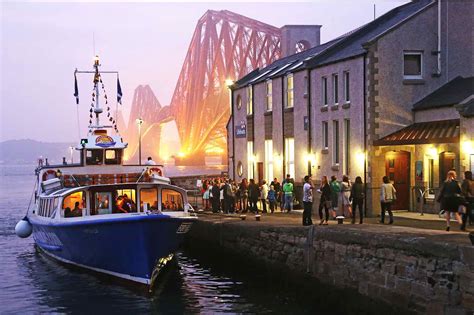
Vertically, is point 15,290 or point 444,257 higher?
point 444,257

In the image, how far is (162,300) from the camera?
24125 mm

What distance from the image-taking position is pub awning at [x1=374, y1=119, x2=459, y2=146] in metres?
26.8

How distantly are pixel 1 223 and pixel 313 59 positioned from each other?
32.4 metres

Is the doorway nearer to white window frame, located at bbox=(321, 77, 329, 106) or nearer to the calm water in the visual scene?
white window frame, located at bbox=(321, 77, 329, 106)

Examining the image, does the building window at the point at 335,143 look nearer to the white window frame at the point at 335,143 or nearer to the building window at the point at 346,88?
the white window frame at the point at 335,143

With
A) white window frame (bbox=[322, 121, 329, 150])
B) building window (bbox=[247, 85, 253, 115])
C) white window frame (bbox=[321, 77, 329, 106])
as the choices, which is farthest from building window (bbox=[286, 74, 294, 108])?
building window (bbox=[247, 85, 253, 115])

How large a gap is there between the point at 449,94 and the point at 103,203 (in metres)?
14.0

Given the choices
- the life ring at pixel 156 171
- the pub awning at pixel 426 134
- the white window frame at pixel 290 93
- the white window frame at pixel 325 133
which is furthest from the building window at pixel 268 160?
the pub awning at pixel 426 134

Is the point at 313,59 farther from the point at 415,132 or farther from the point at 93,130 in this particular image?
the point at 93,130

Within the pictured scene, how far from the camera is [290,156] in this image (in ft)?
125

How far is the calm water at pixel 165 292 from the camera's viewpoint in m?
22.8

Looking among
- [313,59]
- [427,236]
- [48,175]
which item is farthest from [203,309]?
[313,59]

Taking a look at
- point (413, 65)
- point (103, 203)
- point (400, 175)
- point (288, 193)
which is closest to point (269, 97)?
point (288, 193)

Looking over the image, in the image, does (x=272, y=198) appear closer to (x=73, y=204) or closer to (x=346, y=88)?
(x=346, y=88)
